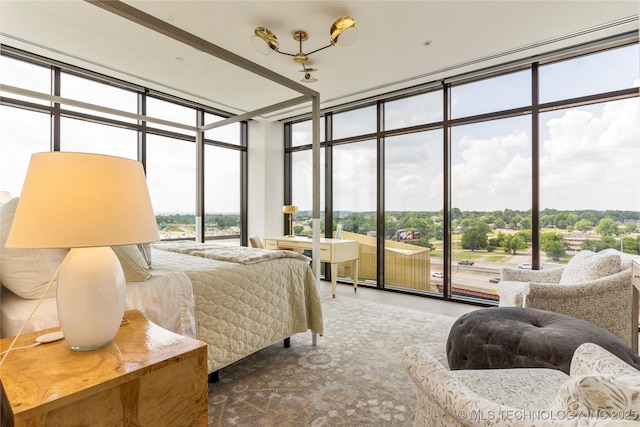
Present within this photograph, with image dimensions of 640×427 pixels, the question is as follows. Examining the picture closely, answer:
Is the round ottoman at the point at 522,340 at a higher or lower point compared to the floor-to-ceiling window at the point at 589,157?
lower

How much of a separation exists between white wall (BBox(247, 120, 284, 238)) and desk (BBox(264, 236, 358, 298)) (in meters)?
0.78

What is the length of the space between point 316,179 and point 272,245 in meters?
2.26

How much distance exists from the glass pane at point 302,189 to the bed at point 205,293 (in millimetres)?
2899

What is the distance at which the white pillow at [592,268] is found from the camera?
2176 millimetres

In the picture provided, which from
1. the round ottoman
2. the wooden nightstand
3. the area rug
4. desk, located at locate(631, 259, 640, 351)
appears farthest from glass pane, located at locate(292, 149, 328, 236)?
the wooden nightstand

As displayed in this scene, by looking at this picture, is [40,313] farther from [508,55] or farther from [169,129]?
[508,55]

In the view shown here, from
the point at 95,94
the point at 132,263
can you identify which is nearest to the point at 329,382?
the point at 132,263

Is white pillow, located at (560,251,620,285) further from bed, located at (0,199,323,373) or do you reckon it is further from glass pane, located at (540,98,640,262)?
bed, located at (0,199,323,373)

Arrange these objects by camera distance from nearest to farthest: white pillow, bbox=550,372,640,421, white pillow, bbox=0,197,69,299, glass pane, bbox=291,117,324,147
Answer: white pillow, bbox=550,372,640,421, white pillow, bbox=0,197,69,299, glass pane, bbox=291,117,324,147

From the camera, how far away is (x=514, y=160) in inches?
140

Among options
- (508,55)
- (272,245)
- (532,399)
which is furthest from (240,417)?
(508,55)

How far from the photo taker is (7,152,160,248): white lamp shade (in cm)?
85

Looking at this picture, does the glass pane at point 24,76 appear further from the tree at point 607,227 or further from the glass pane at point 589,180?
the tree at point 607,227

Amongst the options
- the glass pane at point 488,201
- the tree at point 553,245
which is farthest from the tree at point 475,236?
the tree at point 553,245
